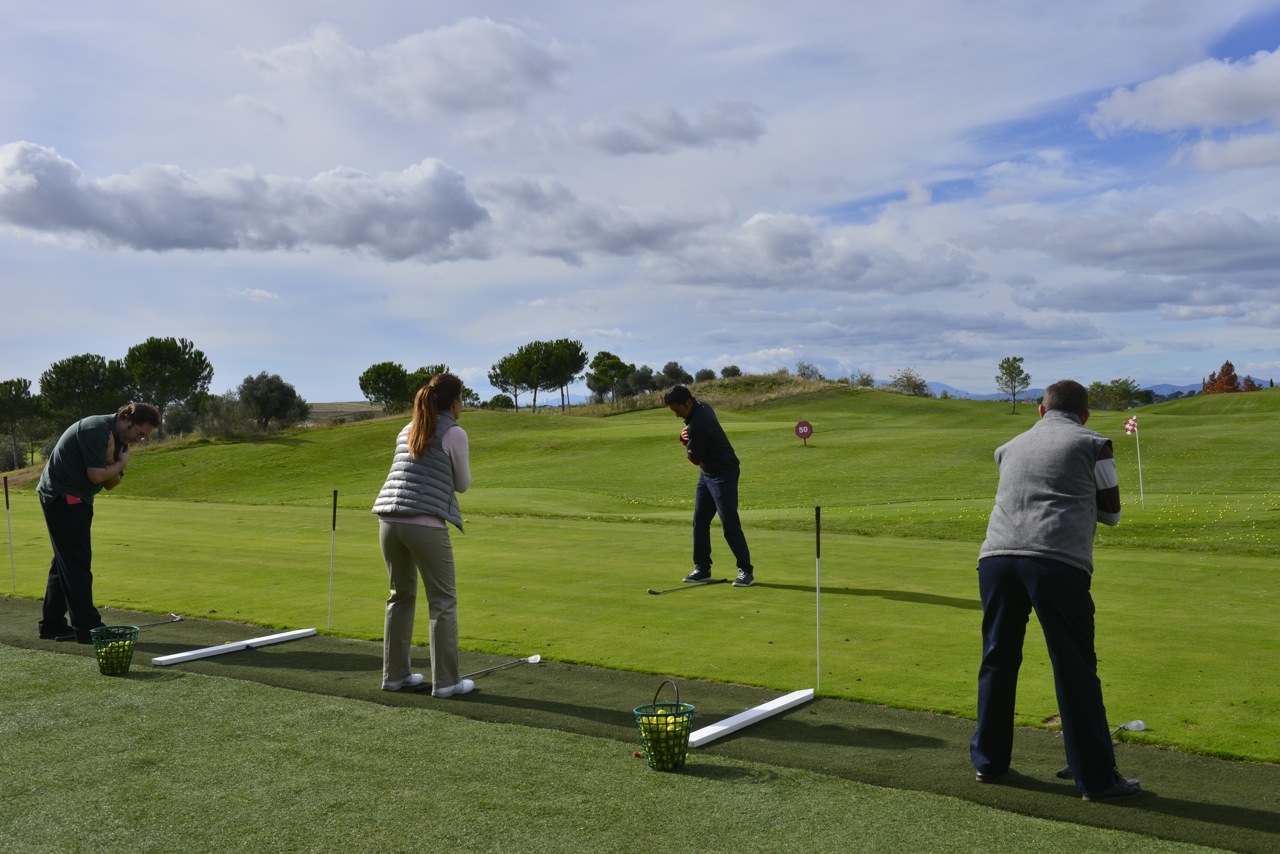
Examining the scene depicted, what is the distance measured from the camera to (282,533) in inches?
773

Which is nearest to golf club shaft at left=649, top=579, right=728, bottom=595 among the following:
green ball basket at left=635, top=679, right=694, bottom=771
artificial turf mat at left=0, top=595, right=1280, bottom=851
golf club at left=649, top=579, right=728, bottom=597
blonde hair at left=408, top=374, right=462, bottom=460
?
golf club at left=649, top=579, right=728, bottom=597

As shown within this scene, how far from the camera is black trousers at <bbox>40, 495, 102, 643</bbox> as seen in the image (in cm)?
986

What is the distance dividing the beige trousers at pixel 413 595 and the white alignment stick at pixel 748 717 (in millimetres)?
2057

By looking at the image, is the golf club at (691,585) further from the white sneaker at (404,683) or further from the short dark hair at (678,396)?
the white sneaker at (404,683)

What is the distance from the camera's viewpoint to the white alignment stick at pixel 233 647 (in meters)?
8.82

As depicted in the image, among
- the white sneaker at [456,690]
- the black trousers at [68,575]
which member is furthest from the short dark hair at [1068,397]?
the black trousers at [68,575]

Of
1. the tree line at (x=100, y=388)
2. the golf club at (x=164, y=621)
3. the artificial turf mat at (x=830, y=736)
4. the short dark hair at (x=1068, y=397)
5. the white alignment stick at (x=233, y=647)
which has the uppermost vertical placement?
the tree line at (x=100, y=388)

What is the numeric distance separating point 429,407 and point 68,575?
15.6 ft

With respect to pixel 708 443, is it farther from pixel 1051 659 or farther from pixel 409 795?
pixel 409 795

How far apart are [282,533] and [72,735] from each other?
44.0ft

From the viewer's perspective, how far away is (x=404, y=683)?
7875 mm

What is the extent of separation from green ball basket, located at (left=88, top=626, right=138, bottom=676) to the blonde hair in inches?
113

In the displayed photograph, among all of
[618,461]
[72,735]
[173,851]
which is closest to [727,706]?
[173,851]

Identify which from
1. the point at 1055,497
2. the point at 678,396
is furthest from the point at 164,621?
the point at 1055,497
